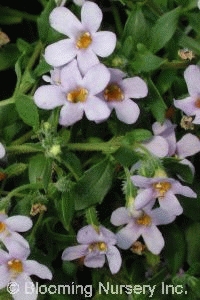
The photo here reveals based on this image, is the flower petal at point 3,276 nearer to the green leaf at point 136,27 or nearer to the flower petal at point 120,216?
the flower petal at point 120,216

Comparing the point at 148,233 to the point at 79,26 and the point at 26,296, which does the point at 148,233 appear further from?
the point at 79,26

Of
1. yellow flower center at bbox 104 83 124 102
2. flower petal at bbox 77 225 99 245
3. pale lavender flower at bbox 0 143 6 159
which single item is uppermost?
yellow flower center at bbox 104 83 124 102

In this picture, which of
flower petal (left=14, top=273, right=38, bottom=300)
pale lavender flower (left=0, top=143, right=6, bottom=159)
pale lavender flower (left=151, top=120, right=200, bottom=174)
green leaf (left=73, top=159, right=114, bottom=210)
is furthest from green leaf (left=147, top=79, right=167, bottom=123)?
flower petal (left=14, top=273, right=38, bottom=300)

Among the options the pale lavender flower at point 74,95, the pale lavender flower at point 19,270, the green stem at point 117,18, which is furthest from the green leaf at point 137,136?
→ the green stem at point 117,18

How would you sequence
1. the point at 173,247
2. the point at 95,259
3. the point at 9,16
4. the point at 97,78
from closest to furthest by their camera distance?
the point at 97,78 < the point at 95,259 < the point at 173,247 < the point at 9,16

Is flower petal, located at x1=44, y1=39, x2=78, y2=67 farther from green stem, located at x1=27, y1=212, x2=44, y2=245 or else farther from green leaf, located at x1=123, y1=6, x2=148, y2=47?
green stem, located at x1=27, y1=212, x2=44, y2=245

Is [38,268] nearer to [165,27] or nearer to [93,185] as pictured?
[93,185]

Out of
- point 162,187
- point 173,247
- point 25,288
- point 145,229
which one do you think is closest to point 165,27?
point 162,187
